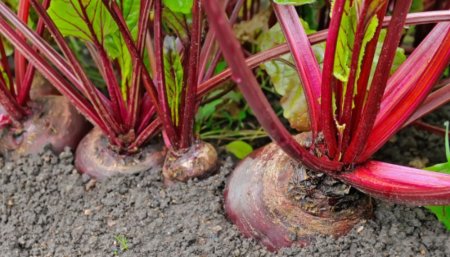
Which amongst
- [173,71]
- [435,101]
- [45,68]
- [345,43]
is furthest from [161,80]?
[435,101]

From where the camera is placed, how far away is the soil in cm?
114

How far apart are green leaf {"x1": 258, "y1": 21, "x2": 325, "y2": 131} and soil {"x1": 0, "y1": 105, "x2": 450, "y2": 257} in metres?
0.18

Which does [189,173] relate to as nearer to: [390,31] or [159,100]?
[159,100]

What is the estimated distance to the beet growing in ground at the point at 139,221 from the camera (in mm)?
1144

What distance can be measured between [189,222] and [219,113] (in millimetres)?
506

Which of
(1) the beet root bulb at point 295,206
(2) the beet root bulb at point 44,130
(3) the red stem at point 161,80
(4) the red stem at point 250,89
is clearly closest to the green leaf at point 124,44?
(3) the red stem at point 161,80

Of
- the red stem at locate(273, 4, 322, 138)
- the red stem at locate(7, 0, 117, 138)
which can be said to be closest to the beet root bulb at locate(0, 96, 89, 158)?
the red stem at locate(7, 0, 117, 138)

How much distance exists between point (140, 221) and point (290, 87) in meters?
0.42

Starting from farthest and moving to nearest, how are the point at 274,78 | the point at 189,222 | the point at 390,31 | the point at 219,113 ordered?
1. the point at 219,113
2. the point at 274,78
3. the point at 189,222
4. the point at 390,31

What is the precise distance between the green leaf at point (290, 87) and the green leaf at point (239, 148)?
17 cm

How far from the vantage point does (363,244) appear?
44.4 inches

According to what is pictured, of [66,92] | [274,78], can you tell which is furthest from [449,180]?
[66,92]

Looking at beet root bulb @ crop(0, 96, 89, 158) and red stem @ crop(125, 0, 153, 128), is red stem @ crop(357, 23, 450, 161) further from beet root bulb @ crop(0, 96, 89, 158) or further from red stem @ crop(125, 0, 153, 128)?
beet root bulb @ crop(0, 96, 89, 158)

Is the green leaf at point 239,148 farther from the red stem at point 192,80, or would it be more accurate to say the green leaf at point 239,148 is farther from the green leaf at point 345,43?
the green leaf at point 345,43
